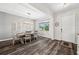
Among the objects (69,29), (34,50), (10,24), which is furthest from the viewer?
(69,29)

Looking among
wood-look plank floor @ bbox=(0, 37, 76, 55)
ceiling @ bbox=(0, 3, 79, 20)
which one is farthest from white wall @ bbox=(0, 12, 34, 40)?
wood-look plank floor @ bbox=(0, 37, 76, 55)

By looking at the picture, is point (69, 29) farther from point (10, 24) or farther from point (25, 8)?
point (10, 24)

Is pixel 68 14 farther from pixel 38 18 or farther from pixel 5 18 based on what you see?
pixel 5 18

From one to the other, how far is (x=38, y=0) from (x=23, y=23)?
97 cm

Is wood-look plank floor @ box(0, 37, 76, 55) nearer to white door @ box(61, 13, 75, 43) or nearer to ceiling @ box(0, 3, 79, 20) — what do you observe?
white door @ box(61, 13, 75, 43)

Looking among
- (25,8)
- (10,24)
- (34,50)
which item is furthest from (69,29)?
(10,24)

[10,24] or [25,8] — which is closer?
[10,24]

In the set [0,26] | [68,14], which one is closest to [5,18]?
[0,26]

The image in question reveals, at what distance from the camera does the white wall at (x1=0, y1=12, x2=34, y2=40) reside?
4.99ft

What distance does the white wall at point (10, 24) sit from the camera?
1521 mm

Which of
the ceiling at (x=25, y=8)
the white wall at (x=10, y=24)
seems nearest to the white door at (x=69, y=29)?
the ceiling at (x=25, y=8)

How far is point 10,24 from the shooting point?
1621mm

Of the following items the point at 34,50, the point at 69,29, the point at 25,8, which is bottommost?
the point at 34,50

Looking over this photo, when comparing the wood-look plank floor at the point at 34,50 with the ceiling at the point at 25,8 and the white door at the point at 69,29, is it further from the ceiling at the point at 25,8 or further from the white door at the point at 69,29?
the ceiling at the point at 25,8
